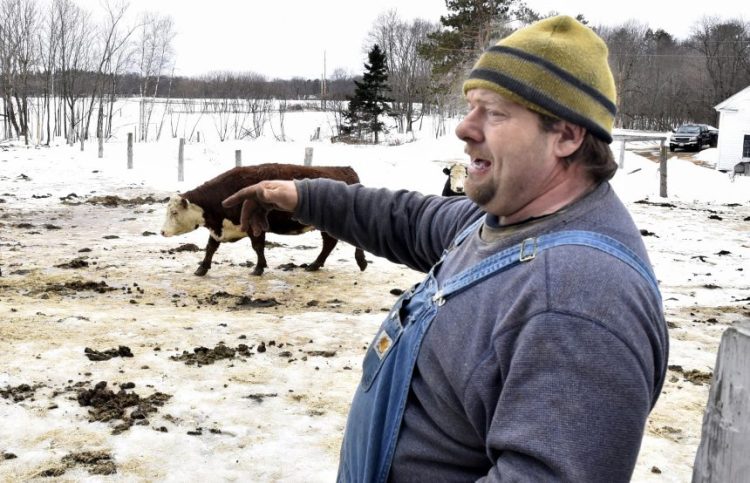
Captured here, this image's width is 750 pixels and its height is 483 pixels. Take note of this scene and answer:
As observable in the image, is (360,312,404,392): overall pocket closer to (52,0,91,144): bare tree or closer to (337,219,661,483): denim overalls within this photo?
(337,219,661,483): denim overalls

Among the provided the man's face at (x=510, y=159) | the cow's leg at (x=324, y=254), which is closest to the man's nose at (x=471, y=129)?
the man's face at (x=510, y=159)

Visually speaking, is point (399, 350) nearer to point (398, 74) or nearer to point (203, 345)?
point (203, 345)

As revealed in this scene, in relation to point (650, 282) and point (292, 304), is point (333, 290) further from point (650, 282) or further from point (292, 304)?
point (650, 282)

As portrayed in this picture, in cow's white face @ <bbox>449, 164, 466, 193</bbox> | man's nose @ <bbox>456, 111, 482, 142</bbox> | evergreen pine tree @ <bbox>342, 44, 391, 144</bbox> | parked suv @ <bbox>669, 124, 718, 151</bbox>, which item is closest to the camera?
man's nose @ <bbox>456, 111, 482, 142</bbox>

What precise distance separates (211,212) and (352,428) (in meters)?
8.00

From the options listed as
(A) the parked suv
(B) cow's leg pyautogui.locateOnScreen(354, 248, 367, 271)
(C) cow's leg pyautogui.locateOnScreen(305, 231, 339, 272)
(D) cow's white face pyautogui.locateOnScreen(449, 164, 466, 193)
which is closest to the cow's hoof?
(B) cow's leg pyautogui.locateOnScreen(354, 248, 367, 271)

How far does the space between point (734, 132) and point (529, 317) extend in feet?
125

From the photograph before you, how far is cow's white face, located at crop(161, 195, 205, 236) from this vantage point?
377 inches

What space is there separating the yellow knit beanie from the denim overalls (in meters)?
0.28

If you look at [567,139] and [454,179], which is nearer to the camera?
[567,139]

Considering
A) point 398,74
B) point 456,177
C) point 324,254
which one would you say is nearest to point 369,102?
point 398,74

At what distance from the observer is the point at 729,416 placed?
135 cm

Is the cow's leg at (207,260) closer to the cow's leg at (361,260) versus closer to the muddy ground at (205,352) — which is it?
the muddy ground at (205,352)

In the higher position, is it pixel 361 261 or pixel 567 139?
pixel 567 139
